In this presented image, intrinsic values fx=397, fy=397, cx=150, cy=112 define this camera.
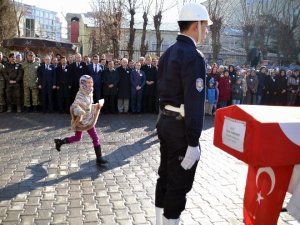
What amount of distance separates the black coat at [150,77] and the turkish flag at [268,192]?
10.3m

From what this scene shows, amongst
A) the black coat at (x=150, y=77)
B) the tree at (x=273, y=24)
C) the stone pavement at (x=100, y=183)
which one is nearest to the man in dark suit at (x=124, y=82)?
the black coat at (x=150, y=77)

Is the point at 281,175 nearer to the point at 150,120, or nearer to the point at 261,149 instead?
the point at 261,149

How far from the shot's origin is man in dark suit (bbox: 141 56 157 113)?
13648mm

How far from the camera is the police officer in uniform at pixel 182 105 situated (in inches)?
133

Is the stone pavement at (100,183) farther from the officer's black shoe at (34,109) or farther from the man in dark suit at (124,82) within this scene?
the man in dark suit at (124,82)

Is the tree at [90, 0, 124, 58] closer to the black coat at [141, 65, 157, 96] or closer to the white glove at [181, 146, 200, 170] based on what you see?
the black coat at [141, 65, 157, 96]

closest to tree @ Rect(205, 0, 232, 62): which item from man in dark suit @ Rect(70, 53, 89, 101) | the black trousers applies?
man in dark suit @ Rect(70, 53, 89, 101)

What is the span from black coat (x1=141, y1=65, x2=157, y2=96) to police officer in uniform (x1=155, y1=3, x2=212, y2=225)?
32.3 feet

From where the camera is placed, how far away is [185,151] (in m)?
3.63

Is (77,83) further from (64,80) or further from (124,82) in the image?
(124,82)

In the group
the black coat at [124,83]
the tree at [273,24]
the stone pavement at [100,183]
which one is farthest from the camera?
the tree at [273,24]

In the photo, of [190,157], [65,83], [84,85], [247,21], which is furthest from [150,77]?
[247,21]

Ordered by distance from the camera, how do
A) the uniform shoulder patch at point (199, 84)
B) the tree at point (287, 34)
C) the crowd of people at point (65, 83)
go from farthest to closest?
the tree at point (287, 34) → the crowd of people at point (65, 83) → the uniform shoulder patch at point (199, 84)

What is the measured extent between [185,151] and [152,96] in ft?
33.6
